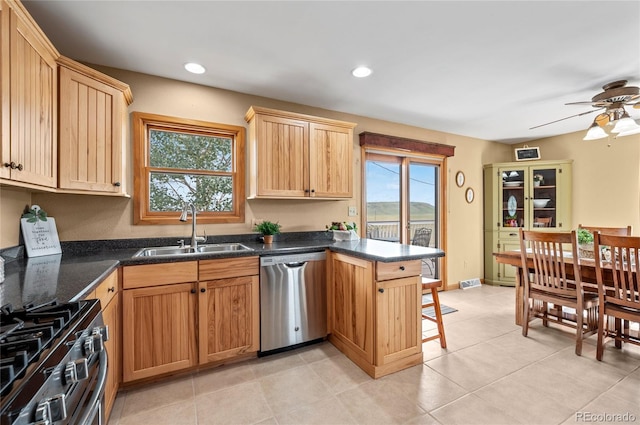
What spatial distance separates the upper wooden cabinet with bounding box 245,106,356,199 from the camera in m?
2.68

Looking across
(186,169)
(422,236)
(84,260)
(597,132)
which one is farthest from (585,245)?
(84,260)

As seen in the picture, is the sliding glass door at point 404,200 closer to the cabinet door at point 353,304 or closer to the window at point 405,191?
the window at point 405,191

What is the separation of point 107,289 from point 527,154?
18.7 feet

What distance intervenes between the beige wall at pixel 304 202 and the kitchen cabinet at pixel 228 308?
0.70 metres

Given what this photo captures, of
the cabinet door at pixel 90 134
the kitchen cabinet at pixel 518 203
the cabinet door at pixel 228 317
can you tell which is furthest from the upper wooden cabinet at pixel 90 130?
the kitchen cabinet at pixel 518 203

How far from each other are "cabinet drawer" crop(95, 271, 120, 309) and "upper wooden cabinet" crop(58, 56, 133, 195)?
0.71m

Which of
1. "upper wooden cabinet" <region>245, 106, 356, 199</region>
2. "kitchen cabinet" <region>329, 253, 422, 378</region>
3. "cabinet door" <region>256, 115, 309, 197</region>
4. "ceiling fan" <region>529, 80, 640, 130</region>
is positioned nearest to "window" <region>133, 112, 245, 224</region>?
"upper wooden cabinet" <region>245, 106, 356, 199</region>

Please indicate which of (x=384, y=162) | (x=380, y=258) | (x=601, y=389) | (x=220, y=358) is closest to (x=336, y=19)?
(x=380, y=258)

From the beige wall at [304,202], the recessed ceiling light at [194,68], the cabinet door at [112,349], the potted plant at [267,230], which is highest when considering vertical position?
the recessed ceiling light at [194,68]

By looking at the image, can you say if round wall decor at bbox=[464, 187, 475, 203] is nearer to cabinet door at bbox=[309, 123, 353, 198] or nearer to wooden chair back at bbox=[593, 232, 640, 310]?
wooden chair back at bbox=[593, 232, 640, 310]

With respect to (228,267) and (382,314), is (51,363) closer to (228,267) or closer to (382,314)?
(228,267)

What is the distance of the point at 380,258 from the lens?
1987mm

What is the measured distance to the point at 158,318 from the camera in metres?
2.00

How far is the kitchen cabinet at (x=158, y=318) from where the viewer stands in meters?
1.92
